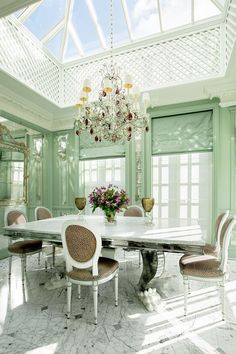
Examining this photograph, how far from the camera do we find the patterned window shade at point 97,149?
4.25 m

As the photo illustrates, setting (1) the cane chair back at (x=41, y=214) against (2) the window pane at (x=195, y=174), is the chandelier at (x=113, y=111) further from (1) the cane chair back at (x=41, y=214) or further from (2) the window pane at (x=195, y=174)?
(2) the window pane at (x=195, y=174)

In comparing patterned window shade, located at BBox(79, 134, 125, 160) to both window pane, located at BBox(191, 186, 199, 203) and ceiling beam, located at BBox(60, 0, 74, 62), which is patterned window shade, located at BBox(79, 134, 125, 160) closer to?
window pane, located at BBox(191, 186, 199, 203)

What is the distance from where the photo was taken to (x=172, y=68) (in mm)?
3520

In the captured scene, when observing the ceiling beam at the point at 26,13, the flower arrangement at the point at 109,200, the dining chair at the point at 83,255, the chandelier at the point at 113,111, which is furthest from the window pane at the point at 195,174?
the ceiling beam at the point at 26,13

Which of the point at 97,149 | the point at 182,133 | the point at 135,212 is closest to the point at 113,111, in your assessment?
the point at 135,212

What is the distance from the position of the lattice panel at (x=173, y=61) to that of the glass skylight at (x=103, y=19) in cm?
21

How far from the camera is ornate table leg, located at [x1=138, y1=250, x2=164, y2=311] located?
2.06 meters

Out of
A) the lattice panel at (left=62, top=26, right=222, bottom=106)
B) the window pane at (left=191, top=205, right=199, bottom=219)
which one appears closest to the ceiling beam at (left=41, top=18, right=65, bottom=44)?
the lattice panel at (left=62, top=26, right=222, bottom=106)

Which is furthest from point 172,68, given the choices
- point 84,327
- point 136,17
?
point 84,327

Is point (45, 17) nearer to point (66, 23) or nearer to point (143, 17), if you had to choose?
point (66, 23)

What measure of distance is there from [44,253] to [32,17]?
152 inches

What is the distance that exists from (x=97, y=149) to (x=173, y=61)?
2.12 metres

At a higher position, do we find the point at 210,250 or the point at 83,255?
the point at 83,255

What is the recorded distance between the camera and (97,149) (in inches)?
175
